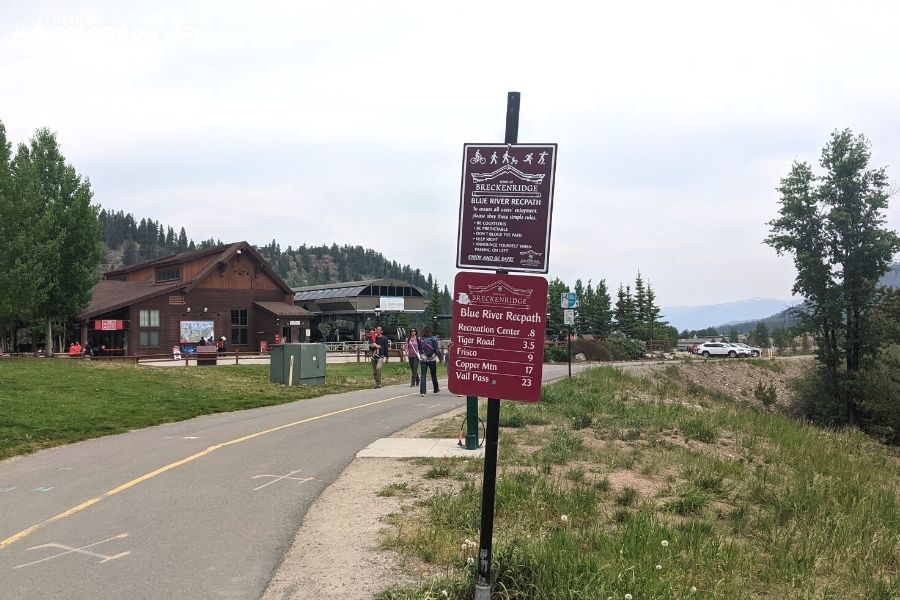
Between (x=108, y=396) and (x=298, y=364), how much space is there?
23.1 feet

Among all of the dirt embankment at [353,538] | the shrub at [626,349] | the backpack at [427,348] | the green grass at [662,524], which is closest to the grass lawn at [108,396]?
the backpack at [427,348]

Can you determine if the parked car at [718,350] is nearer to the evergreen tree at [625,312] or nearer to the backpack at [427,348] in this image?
the evergreen tree at [625,312]

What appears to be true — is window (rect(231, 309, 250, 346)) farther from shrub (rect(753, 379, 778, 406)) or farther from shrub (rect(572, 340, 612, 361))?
shrub (rect(753, 379, 778, 406))

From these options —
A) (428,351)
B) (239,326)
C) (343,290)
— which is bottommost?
(428,351)

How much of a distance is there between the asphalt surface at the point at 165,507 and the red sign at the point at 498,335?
2237 mm

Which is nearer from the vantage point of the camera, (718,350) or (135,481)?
(135,481)

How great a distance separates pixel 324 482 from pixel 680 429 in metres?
7.15

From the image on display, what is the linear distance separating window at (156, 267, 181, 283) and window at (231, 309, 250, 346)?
17.3ft

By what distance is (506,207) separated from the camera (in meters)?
4.40

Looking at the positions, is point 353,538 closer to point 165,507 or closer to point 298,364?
point 165,507

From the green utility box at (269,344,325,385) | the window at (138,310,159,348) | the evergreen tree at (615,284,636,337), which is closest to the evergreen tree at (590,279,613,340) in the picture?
the evergreen tree at (615,284,636,337)

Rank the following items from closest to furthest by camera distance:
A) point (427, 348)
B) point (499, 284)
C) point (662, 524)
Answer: point (499, 284), point (662, 524), point (427, 348)

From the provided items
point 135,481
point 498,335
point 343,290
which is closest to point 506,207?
point 498,335

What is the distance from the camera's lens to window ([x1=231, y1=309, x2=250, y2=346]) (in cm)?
5381
